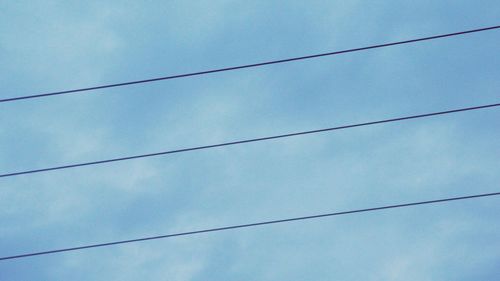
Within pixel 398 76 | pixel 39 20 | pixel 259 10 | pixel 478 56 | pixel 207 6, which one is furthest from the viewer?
pixel 207 6

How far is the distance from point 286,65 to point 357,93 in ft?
5.47

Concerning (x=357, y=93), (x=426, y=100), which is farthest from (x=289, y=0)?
(x=426, y=100)

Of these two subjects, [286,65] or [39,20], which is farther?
[286,65]

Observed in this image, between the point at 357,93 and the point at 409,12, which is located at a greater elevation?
the point at 409,12

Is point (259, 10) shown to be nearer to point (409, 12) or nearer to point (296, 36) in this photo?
point (296, 36)

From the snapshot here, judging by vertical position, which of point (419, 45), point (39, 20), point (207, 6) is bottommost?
point (39, 20)

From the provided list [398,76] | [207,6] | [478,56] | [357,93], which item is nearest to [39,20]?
[357,93]

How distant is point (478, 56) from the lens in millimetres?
12945

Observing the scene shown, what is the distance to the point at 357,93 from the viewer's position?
11617 mm

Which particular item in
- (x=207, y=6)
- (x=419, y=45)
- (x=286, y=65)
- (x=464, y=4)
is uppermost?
(x=207, y=6)

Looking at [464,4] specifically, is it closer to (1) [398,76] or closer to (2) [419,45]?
(2) [419,45]

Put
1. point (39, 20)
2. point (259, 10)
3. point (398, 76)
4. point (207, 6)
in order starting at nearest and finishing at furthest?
point (39, 20), point (398, 76), point (259, 10), point (207, 6)

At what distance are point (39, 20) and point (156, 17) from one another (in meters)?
2.33

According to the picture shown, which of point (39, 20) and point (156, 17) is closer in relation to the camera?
point (39, 20)
